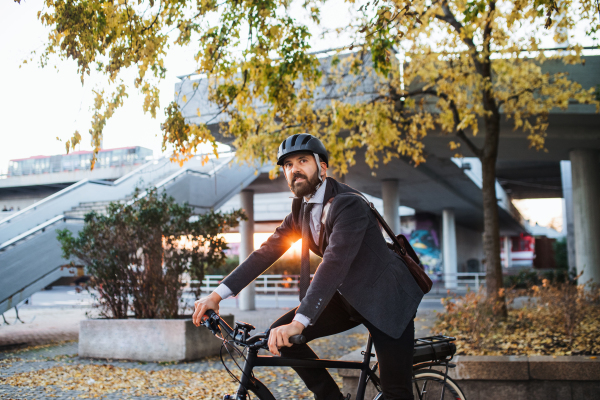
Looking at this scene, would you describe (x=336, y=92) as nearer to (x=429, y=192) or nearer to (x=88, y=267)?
(x=88, y=267)

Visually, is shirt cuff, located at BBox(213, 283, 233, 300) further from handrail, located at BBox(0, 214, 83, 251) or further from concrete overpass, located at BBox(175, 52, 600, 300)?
handrail, located at BBox(0, 214, 83, 251)

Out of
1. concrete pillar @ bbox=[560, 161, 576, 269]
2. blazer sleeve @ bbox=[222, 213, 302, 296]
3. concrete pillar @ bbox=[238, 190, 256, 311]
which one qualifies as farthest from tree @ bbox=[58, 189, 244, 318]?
concrete pillar @ bbox=[560, 161, 576, 269]

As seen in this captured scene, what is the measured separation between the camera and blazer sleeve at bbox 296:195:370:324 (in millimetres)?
2414

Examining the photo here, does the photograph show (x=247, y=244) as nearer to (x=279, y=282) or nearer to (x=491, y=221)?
(x=279, y=282)

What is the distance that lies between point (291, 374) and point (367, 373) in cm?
411

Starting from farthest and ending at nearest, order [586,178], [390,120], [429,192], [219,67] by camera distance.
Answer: [429,192]
[586,178]
[390,120]
[219,67]

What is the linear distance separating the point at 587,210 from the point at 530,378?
11376 millimetres

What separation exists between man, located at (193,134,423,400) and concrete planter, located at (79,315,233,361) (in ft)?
16.2

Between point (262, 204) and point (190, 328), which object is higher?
point (262, 204)

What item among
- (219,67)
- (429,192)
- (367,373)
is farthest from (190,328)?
(429,192)

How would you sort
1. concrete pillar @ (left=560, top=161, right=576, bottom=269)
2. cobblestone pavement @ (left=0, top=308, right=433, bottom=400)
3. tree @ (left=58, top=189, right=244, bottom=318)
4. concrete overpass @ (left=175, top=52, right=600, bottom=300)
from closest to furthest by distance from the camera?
cobblestone pavement @ (left=0, top=308, right=433, bottom=400) < tree @ (left=58, top=189, right=244, bottom=318) < concrete overpass @ (left=175, top=52, right=600, bottom=300) < concrete pillar @ (left=560, top=161, right=576, bottom=269)

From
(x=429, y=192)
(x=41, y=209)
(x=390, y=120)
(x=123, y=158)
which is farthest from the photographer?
(x=123, y=158)

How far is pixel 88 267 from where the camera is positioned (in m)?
→ 8.62

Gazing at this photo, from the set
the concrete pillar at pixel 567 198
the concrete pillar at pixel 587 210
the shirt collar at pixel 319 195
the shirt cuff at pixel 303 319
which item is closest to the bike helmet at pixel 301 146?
the shirt collar at pixel 319 195
